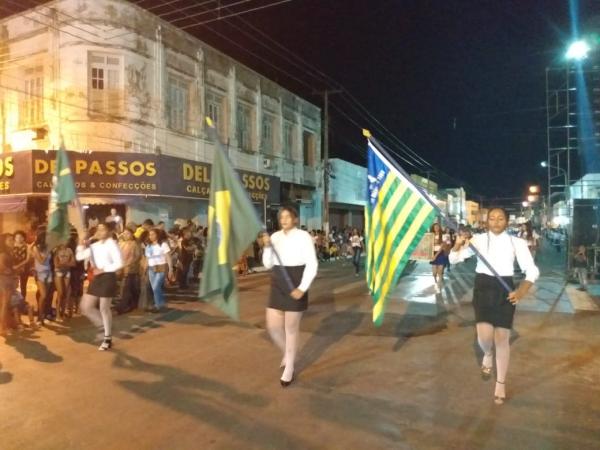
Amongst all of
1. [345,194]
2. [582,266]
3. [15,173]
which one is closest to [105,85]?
[15,173]

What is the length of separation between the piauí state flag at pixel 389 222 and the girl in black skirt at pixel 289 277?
1100 millimetres

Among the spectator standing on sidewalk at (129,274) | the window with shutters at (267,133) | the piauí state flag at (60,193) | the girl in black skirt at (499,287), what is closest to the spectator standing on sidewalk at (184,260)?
the spectator standing on sidewalk at (129,274)

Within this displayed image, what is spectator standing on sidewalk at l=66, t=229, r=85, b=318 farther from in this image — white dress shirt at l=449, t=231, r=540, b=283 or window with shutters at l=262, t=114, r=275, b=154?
window with shutters at l=262, t=114, r=275, b=154

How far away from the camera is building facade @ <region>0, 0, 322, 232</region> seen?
55.9 ft

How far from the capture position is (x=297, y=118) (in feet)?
100

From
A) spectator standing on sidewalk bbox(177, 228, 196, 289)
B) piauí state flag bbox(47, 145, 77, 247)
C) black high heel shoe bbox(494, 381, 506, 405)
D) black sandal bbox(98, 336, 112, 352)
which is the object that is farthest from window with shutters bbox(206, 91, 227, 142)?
black high heel shoe bbox(494, 381, 506, 405)

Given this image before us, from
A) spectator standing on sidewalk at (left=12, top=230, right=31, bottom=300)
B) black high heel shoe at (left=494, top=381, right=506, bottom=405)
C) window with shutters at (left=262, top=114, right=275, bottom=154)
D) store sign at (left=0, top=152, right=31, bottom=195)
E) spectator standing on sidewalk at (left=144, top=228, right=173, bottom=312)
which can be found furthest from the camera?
window with shutters at (left=262, top=114, right=275, bottom=154)

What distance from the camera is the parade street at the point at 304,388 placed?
436 cm

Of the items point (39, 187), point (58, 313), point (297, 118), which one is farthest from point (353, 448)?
point (297, 118)

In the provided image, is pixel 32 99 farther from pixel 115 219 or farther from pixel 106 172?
pixel 115 219

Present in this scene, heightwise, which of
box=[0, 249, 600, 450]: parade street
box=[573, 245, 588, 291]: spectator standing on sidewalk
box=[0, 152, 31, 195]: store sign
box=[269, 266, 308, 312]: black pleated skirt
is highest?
box=[0, 152, 31, 195]: store sign

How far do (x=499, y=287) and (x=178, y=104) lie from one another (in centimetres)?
1779

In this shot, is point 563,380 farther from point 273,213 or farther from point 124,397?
point 273,213

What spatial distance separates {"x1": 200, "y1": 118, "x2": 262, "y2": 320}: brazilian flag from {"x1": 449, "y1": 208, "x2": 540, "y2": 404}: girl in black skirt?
2308 millimetres
